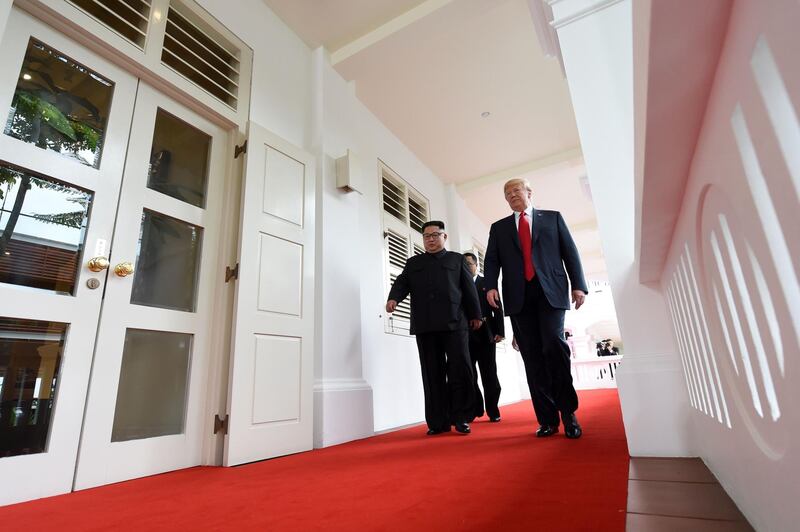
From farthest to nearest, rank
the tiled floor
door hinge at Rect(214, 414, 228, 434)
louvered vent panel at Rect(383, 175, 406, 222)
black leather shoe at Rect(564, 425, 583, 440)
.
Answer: louvered vent panel at Rect(383, 175, 406, 222)
door hinge at Rect(214, 414, 228, 434)
black leather shoe at Rect(564, 425, 583, 440)
the tiled floor

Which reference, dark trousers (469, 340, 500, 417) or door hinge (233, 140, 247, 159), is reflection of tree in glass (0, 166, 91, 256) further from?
dark trousers (469, 340, 500, 417)

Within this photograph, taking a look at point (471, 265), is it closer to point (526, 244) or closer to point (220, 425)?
point (526, 244)

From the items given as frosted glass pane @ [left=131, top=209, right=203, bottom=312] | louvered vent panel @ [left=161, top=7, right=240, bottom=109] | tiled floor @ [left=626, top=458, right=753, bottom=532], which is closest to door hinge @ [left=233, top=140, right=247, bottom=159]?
louvered vent panel @ [left=161, top=7, right=240, bottom=109]

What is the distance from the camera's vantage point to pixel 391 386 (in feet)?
11.5

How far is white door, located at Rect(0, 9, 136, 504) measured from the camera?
1.53 metres

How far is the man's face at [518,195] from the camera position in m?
2.33

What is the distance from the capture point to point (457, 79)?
394 cm

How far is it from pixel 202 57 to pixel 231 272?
134 cm

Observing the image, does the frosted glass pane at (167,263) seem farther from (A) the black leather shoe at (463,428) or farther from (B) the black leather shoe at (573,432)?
(B) the black leather shoe at (573,432)

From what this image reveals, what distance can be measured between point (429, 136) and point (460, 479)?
13.1 ft

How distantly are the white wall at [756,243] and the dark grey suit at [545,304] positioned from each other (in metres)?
1.21

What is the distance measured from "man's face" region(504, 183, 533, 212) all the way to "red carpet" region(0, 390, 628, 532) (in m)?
1.18

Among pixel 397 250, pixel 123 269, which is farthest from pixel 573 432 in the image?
pixel 397 250

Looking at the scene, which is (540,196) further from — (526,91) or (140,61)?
(140,61)
